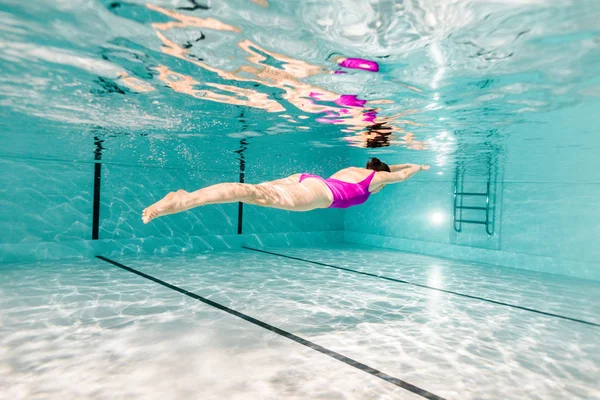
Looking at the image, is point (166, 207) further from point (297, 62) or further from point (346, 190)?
point (346, 190)

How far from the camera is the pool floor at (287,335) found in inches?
131

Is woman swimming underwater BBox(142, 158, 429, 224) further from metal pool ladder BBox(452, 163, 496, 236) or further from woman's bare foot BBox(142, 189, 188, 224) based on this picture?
metal pool ladder BBox(452, 163, 496, 236)

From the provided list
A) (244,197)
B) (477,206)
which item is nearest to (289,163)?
(477,206)

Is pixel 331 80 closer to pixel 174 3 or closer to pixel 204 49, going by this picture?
pixel 204 49

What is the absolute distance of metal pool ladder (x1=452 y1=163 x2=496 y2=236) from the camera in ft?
37.1

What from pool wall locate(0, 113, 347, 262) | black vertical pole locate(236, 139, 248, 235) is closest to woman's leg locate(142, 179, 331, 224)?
pool wall locate(0, 113, 347, 262)

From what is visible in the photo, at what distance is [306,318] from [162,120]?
3697mm

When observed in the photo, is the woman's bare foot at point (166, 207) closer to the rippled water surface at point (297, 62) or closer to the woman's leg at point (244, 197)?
the woman's leg at point (244, 197)

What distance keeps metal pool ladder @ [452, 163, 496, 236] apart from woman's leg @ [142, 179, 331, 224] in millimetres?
7581

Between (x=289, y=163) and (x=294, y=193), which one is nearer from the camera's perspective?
(x=294, y=193)

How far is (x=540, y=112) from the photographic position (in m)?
5.27

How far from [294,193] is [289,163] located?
23.8 feet

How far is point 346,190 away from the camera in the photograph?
4926mm

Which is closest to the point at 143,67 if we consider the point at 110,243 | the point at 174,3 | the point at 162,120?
the point at 174,3
